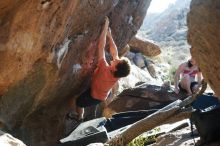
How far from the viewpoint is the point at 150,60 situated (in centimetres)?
2534

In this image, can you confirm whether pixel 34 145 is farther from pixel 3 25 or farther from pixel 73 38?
pixel 3 25

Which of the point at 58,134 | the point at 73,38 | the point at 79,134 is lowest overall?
the point at 58,134

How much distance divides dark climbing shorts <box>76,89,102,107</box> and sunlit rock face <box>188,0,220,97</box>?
6.65 meters

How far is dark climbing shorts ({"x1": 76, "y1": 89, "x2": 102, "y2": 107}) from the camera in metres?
11.5

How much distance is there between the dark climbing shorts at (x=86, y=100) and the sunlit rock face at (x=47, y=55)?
32 centimetres

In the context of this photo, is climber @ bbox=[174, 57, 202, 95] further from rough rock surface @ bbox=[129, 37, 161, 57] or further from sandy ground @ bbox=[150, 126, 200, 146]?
rough rock surface @ bbox=[129, 37, 161, 57]

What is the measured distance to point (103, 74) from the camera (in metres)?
11.0

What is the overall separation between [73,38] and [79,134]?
2.21 meters

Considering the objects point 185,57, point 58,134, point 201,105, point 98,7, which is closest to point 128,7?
point 98,7

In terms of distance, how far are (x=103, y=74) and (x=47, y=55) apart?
2.49 meters

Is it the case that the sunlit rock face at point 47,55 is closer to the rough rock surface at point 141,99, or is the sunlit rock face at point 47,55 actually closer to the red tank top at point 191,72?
the rough rock surface at point 141,99

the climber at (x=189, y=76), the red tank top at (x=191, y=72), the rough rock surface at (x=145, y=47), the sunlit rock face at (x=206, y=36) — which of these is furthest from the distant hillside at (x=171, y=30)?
the sunlit rock face at (x=206, y=36)

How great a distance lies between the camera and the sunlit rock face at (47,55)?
309 inches

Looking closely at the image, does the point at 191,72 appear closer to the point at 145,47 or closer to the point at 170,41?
the point at 145,47
